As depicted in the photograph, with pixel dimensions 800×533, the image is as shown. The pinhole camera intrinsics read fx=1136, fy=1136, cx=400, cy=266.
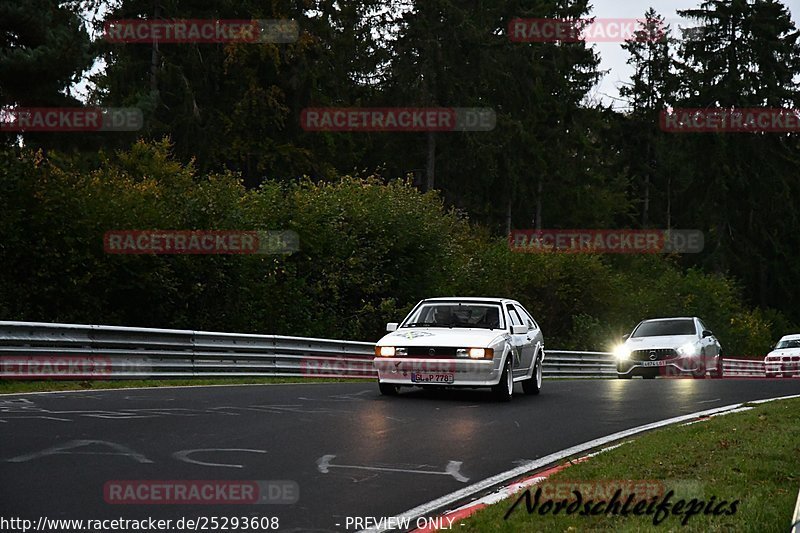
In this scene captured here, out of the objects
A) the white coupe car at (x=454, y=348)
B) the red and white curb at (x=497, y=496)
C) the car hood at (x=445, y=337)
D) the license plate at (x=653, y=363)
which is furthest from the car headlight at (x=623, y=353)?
the red and white curb at (x=497, y=496)

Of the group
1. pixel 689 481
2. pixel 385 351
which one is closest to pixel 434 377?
pixel 385 351

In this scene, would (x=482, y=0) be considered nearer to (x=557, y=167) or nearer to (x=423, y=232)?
(x=557, y=167)

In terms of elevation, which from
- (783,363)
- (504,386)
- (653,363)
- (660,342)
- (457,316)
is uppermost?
(457,316)

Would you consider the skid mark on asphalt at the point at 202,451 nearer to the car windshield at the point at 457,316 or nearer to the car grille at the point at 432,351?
the car grille at the point at 432,351

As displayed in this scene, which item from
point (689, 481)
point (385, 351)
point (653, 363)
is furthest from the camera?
point (653, 363)

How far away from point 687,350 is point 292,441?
1783 centimetres

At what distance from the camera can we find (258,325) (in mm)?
27797

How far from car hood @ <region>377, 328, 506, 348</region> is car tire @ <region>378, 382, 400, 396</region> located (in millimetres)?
600

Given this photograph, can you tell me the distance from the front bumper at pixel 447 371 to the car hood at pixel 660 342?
1191cm

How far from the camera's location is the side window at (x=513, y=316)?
17.5 meters

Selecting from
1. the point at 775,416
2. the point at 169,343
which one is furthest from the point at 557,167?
the point at 775,416

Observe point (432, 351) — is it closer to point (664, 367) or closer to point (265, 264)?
point (664, 367)

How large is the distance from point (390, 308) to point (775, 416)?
60.2ft

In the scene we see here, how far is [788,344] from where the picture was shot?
3753 centimetres
